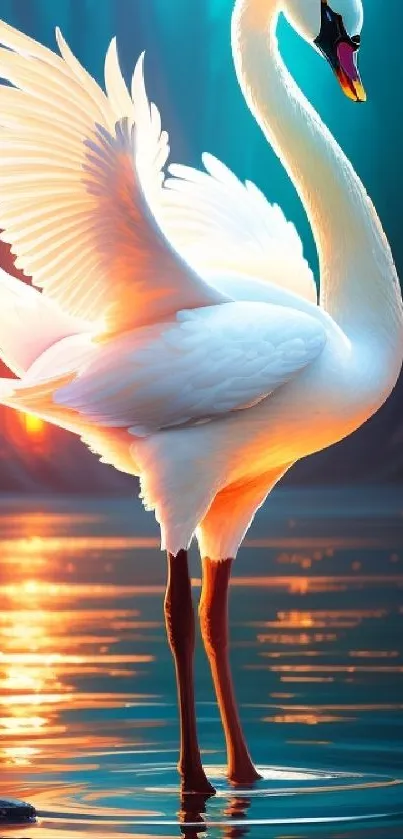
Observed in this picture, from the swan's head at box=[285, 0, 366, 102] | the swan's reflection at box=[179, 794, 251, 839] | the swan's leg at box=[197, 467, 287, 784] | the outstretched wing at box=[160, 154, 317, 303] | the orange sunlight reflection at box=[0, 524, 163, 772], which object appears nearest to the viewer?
the swan's reflection at box=[179, 794, 251, 839]

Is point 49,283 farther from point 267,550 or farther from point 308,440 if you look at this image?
point 267,550

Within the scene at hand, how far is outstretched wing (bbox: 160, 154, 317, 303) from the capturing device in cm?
784

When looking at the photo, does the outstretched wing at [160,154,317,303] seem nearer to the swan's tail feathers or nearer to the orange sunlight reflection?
the swan's tail feathers

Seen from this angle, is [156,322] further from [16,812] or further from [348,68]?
[16,812]

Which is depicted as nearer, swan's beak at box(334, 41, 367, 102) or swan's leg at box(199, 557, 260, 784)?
swan's beak at box(334, 41, 367, 102)

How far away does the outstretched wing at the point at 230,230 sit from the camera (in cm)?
784

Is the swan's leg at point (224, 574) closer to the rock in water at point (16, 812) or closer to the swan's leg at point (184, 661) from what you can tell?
the swan's leg at point (184, 661)

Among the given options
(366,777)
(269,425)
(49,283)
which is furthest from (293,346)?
(366,777)

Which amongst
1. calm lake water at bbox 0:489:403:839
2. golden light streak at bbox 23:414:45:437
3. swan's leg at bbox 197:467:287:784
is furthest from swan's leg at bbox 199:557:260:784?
golden light streak at bbox 23:414:45:437

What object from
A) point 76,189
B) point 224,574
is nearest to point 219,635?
point 224,574

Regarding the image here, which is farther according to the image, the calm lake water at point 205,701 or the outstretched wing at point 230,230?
the outstretched wing at point 230,230

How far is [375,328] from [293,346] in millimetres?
504

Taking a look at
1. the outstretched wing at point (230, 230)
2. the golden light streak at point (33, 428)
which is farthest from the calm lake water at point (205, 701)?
the golden light streak at point (33, 428)

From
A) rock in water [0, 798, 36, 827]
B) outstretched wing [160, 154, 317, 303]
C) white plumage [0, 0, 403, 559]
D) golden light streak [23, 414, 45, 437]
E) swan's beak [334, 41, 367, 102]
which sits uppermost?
golden light streak [23, 414, 45, 437]
